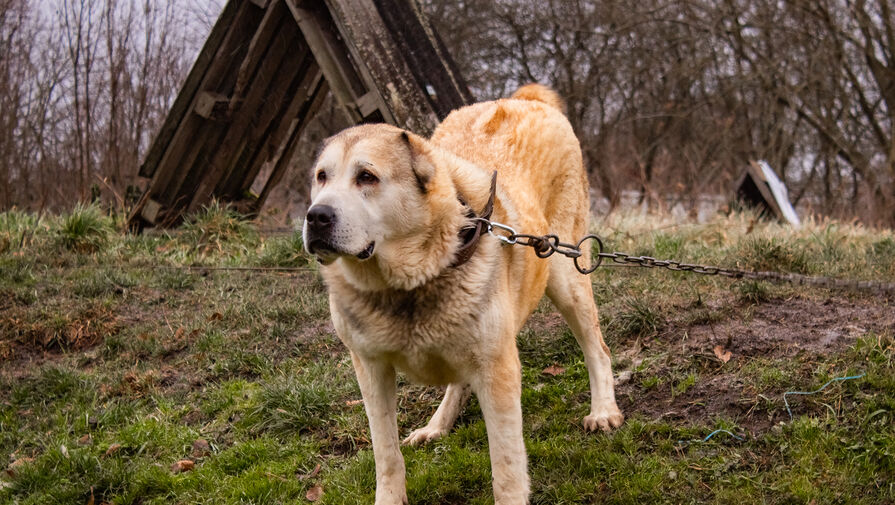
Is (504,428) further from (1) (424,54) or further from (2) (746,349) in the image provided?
(1) (424,54)

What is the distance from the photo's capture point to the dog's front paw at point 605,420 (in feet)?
12.4

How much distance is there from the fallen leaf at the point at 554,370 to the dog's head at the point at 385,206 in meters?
1.86

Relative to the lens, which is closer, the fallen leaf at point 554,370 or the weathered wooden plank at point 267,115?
the fallen leaf at point 554,370

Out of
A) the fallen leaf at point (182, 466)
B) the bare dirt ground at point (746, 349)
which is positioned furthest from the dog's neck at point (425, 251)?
the fallen leaf at point (182, 466)

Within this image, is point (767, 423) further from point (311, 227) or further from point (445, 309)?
point (311, 227)

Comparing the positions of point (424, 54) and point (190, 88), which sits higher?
point (424, 54)

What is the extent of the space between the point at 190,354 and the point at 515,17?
11.2 meters

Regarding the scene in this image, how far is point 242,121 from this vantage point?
29.6 ft

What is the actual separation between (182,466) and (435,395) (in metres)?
1.48

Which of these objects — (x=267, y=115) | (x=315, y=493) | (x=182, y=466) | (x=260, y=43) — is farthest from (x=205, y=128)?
(x=315, y=493)

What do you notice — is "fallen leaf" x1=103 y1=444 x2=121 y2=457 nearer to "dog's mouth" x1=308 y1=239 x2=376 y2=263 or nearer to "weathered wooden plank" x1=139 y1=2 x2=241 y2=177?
"dog's mouth" x1=308 y1=239 x2=376 y2=263

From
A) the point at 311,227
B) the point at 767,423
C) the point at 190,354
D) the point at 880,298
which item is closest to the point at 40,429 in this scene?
the point at 190,354

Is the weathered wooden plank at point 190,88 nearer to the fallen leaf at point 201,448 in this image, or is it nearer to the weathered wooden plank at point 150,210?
the weathered wooden plank at point 150,210

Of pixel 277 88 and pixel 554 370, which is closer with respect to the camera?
pixel 554 370
